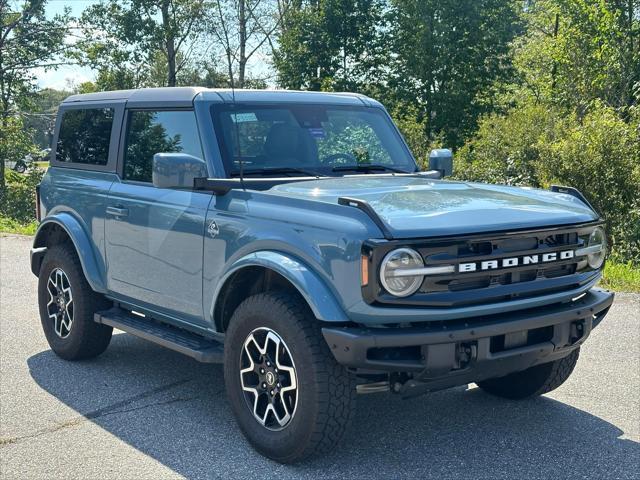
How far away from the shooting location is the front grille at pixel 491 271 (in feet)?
12.0

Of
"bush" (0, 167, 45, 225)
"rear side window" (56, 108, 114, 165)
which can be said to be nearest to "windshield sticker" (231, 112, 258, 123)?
"rear side window" (56, 108, 114, 165)

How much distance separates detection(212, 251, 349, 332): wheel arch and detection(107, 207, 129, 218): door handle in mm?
1184

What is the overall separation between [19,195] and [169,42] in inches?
640

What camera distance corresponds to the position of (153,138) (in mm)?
5406

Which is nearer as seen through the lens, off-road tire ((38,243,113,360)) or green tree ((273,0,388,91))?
off-road tire ((38,243,113,360))

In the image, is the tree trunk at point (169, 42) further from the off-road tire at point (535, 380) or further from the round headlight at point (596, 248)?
the round headlight at point (596, 248)

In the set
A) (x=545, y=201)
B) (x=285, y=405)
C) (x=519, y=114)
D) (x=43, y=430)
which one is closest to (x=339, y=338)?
(x=285, y=405)

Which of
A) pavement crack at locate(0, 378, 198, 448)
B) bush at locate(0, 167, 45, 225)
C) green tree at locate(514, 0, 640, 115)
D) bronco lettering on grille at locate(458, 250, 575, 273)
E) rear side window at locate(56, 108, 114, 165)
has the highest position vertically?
green tree at locate(514, 0, 640, 115)

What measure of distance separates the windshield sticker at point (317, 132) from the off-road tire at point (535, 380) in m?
1.91

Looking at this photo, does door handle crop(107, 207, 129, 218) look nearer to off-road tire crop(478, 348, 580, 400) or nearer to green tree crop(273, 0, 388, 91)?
off-road tire crop(478, 348, 580, 400)

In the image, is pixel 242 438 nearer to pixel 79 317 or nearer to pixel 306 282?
pixel 306 282

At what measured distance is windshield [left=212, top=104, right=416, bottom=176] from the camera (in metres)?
4.88

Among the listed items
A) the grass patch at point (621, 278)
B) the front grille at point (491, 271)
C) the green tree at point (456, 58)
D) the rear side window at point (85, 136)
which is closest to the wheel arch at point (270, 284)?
the front grille at point (491, 271)

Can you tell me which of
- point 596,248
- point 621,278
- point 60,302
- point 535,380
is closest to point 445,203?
point 596,248
